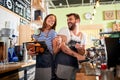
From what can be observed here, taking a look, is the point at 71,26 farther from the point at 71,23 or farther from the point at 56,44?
the point at 56,44

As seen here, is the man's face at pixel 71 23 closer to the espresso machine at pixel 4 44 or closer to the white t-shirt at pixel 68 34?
the white t-shirt at pixel 68 34

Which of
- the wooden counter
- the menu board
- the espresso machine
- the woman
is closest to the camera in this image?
the wooden counter

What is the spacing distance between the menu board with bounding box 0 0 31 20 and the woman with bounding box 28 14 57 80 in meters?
1.07

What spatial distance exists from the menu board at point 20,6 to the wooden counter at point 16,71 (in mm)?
1019

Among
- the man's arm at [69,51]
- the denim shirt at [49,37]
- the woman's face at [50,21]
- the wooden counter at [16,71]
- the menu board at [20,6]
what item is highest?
the menu board at [20,6]

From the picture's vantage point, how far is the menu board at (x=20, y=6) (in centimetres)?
278

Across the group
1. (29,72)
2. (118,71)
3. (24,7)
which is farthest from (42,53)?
(24,7)

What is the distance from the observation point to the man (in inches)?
69.9

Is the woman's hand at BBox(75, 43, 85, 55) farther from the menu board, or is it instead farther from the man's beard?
the menu board

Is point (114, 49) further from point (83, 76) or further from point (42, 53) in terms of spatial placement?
point (42, 53)

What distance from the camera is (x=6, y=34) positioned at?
2326 mm

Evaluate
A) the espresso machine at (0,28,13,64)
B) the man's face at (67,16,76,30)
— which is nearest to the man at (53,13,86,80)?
the man's face at (67,16,76,30)

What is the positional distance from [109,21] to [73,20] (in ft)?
18.8

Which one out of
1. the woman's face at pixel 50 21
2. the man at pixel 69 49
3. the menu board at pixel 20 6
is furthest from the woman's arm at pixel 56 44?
the menu board at pixel 20 6
